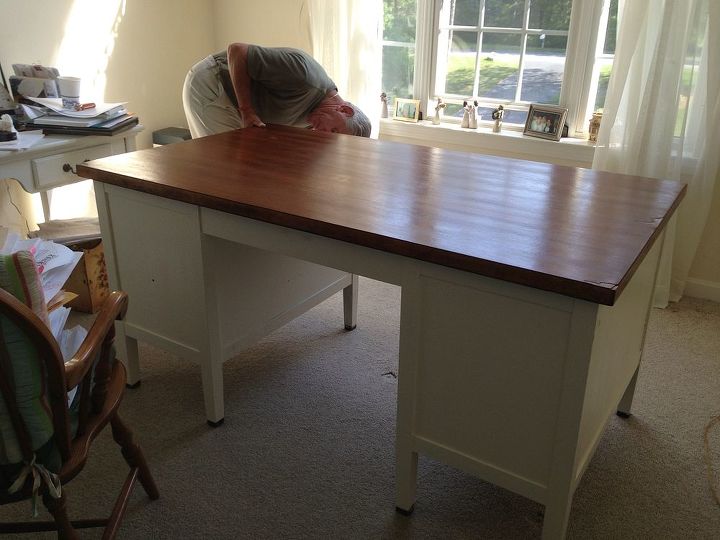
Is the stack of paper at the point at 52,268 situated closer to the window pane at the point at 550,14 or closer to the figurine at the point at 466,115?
the figurine at the point at 466,115

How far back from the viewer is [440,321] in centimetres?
145

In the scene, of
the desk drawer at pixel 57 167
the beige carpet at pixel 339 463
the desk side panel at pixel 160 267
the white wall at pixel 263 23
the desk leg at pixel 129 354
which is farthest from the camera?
the white wall at pixel 263 23

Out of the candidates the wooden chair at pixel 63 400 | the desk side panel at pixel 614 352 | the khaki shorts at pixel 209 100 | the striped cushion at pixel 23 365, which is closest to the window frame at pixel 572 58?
the khaki shorts at pixel 209 100

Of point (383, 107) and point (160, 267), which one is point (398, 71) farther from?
point (160, 267)

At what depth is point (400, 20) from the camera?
11.6ft

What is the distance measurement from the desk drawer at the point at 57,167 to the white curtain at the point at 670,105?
83.4 inches

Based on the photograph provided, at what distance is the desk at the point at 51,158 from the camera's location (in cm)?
242

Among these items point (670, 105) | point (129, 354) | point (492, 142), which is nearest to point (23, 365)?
point (129, 354)

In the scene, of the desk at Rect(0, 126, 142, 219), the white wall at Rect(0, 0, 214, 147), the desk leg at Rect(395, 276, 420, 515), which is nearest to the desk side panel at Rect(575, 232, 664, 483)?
the desk leg at Rect(395, 276, 420, 515)

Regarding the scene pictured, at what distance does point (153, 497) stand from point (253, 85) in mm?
1820

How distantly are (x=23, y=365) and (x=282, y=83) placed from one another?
80.4 inches

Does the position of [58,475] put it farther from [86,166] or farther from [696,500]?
[696,500]

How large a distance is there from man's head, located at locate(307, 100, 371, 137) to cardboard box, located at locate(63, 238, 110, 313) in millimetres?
1065

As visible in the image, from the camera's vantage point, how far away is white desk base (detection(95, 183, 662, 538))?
4.41ft
